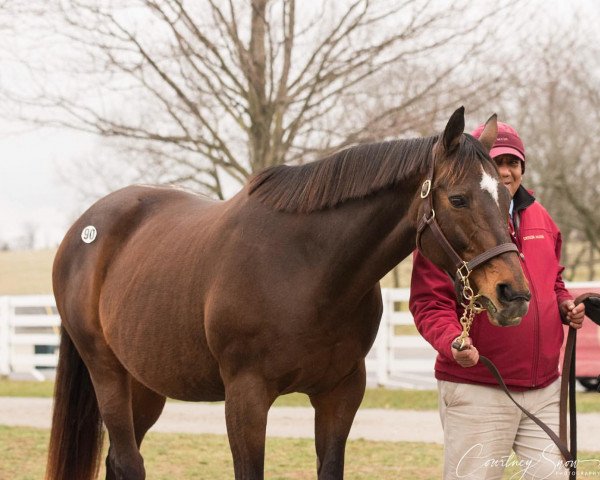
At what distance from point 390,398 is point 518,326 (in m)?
7.32

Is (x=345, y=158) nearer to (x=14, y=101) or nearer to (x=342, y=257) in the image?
(x=342, y=257)

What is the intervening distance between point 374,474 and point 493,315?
11.9ft

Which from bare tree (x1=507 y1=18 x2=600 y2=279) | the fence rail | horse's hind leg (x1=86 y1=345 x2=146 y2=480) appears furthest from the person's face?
bare tree (x1=507 y1=18 x2=600 y2=279)

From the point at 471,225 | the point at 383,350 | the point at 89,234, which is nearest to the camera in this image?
the point at 471,225

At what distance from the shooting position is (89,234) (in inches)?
205

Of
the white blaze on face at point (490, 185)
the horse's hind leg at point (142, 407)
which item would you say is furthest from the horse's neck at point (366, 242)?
the horse's hind leg at point (142, 407)

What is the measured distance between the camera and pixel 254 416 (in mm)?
3662

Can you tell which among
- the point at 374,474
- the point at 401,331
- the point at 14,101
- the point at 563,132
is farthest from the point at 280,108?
the point at 401,331

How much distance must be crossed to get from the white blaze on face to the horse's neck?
0.41 m

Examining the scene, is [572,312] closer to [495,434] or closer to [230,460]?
[495,434]

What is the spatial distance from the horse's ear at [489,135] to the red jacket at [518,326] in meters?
0.40

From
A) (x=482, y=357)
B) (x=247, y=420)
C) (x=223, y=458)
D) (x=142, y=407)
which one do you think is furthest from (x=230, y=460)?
(x=482, y=357)

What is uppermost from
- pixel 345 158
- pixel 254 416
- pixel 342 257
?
pixel 345 158

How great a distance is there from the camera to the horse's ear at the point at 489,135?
139 inches
